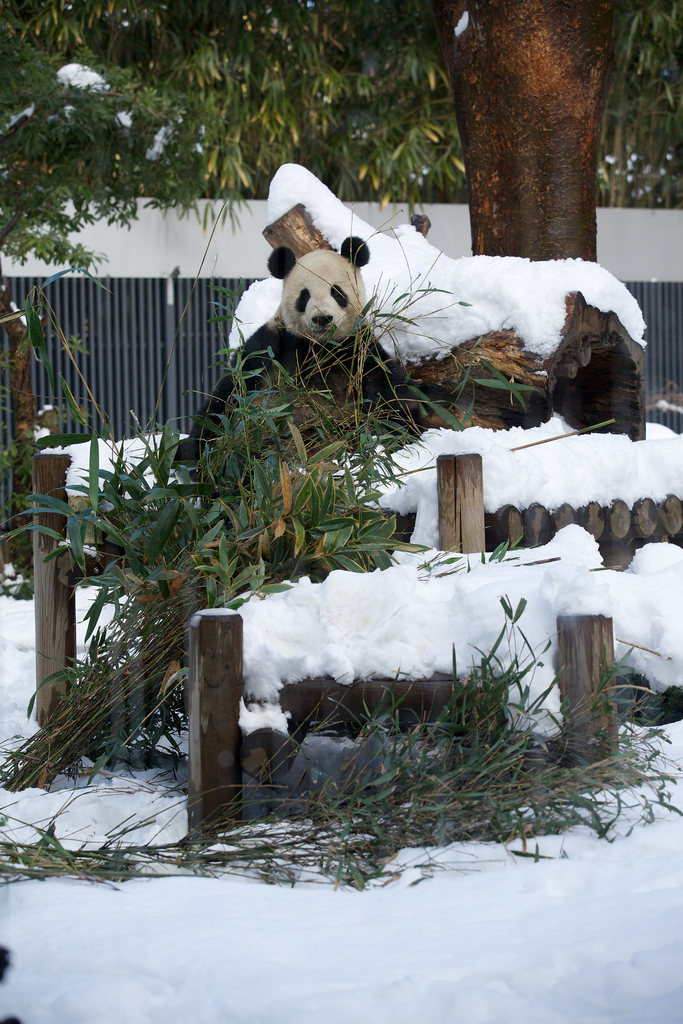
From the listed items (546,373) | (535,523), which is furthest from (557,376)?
(535,523)

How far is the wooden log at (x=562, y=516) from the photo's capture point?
2.88 meters

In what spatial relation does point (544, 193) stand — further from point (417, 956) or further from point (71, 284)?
point (71, 284)

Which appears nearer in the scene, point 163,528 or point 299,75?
point 163,528

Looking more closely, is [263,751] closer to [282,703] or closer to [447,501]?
[282,703]

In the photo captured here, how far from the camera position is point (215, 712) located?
5.22ft

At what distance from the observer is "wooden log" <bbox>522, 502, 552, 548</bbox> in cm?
279

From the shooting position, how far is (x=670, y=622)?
6.08 feet

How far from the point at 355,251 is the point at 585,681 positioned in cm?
254

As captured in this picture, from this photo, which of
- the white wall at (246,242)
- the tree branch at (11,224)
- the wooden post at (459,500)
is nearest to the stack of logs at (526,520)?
the wooden post at (459,500)

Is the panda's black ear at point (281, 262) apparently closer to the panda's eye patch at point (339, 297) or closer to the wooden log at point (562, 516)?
the panda's eye patch at point (339, 297)

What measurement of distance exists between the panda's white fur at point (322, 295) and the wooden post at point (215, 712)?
2.03 meters

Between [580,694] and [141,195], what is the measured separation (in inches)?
186

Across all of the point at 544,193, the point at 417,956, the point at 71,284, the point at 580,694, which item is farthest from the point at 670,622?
the point at 71,284

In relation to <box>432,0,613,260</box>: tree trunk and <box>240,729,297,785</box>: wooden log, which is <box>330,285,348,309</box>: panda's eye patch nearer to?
<box>432,0,613,260</box>: tree trunk
